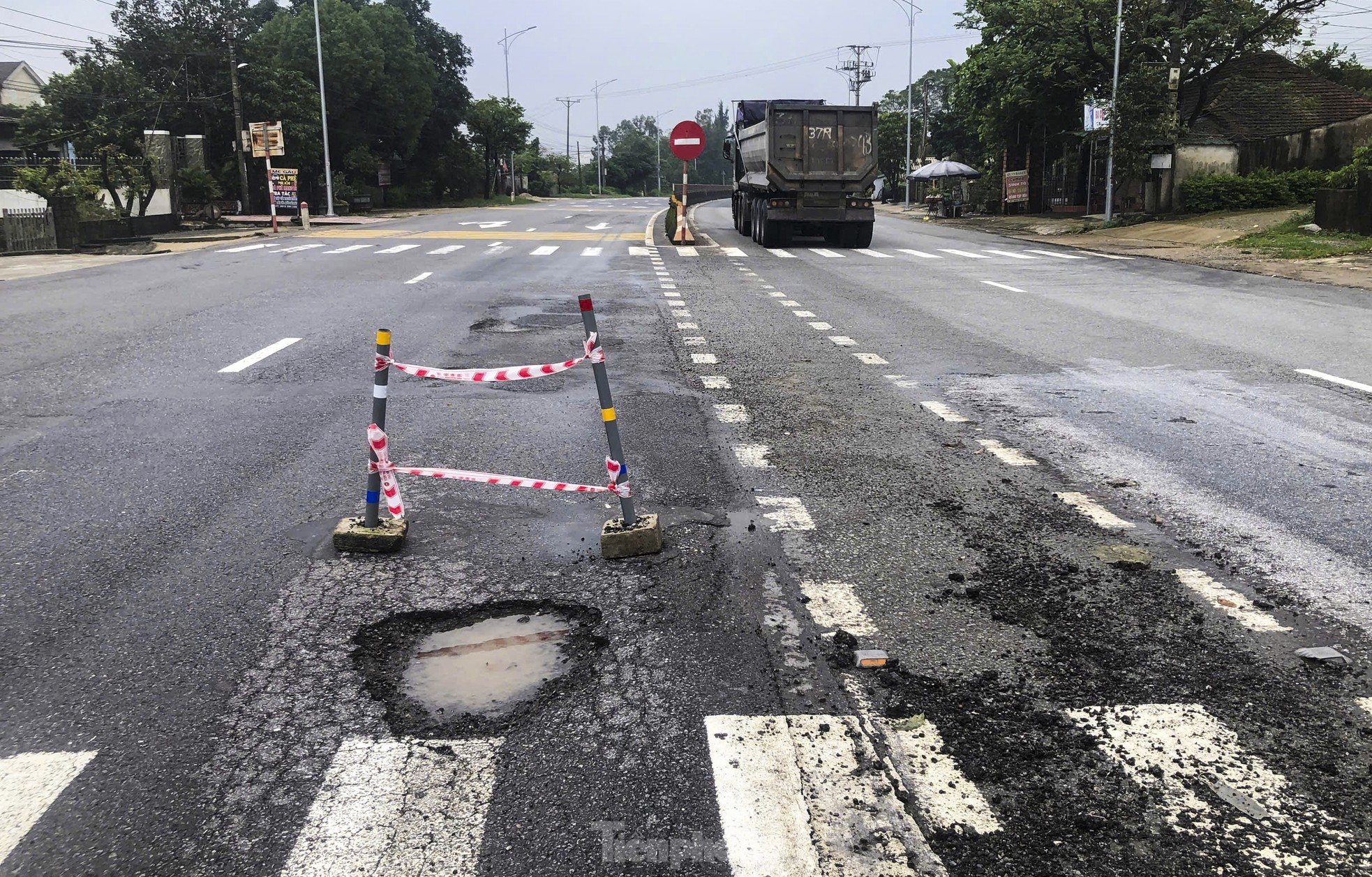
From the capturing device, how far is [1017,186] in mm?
44156

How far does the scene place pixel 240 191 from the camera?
4797cm

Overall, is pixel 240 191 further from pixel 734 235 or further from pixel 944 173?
pixel 944 173

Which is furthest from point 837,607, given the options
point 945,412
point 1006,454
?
point 945,412

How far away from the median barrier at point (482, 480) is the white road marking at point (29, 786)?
5.98ft

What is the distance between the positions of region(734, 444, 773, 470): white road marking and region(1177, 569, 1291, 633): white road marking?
2.41 metres

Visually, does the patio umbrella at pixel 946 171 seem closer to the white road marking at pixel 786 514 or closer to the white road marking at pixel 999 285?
the white road marking at pixel 999 285

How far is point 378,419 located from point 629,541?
1.31 m

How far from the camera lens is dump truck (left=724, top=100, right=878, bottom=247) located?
2456 centimetres

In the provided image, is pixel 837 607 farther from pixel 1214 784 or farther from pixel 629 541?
pixel 1214 784

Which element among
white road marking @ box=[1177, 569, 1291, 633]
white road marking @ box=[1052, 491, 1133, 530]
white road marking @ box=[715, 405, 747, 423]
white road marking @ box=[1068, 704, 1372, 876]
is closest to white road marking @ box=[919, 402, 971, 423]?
white road marking @ box=[715, 405, 747, 423]

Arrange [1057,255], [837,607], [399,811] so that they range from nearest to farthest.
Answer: [399,811] < [837,607] < [1057,255]

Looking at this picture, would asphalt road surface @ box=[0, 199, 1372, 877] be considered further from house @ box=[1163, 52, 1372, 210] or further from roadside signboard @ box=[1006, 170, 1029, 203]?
roadside signboard @ box=[1006, 170, 1029, 203]

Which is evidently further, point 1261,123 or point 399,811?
point 1261,123

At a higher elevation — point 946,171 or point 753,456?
point 946,171
